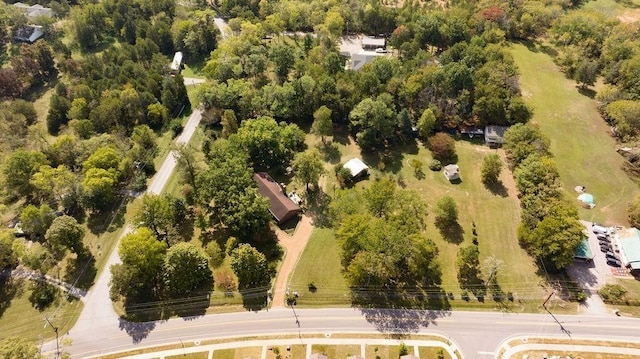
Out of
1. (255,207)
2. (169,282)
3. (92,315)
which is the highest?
(255,207)

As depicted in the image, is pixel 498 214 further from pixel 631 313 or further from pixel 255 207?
pixel 255 207

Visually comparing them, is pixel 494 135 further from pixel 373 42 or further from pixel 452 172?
pixel 373 42

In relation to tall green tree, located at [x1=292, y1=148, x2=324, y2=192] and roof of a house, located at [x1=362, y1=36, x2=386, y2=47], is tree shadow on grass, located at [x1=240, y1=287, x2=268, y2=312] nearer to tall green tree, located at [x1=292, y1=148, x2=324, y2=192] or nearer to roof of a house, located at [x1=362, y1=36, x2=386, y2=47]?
tall green tree, located at [x1=292, y1=148, x2=324, y2=192]

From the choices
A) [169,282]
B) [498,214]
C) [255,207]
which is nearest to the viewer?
[169,282]

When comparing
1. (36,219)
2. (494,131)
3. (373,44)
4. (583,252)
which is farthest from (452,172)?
(36,219)

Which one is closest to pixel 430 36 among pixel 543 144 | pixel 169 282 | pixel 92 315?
pixel 543 144

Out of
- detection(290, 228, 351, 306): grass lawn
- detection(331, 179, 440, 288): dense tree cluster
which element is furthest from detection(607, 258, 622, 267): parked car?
detection(290, 228, 351, 306): grass lawn

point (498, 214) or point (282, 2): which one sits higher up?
point (282, 2)
